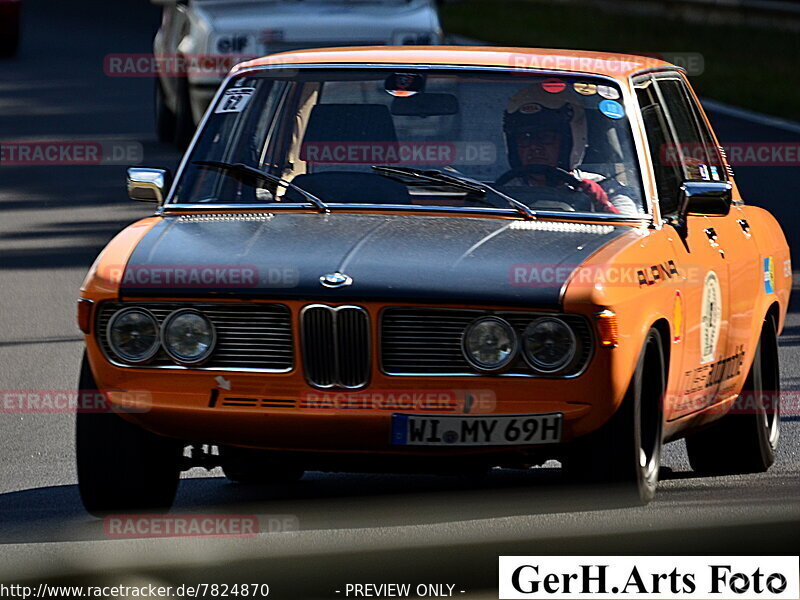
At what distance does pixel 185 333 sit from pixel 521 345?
107cm

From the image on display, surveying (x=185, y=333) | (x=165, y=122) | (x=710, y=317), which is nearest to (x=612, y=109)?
(x=710, y=317)

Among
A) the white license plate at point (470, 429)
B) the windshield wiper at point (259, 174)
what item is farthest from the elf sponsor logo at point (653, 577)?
the windshield wiper at point (259, 174)

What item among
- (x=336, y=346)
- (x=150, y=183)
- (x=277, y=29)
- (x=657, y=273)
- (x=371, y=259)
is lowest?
(x=336, y=346)

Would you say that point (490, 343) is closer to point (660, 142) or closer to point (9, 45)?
point (660, 142)

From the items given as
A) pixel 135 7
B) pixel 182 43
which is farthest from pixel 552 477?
pixel 135 7

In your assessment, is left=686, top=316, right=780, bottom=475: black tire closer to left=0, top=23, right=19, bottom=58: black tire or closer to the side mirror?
the side mirror

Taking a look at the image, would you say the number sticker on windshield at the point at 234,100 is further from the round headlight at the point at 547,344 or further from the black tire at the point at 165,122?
the black tire at the point at 165,122

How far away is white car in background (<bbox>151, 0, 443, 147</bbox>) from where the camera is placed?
16578 mm

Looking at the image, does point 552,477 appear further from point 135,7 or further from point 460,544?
point 135,7

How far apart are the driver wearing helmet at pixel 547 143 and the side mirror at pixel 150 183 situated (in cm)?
127

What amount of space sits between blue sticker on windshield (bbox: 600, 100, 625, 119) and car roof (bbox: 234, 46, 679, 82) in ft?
0.40

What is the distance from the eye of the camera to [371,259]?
6.22 meters

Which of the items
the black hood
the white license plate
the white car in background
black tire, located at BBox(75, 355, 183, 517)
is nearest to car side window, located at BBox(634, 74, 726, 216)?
the black hood

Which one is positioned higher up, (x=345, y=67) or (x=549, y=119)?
(x=345, y=67)
